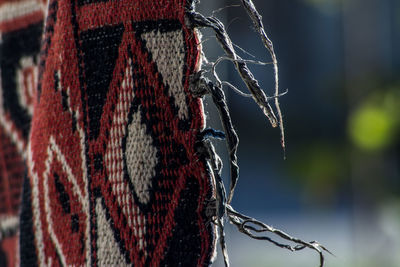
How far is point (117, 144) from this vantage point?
17.2 inches

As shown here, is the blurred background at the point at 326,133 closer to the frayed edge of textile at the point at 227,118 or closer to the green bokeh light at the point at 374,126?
the green bokeh light at the point at 374,126

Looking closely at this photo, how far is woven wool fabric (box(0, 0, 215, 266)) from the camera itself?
0.41m

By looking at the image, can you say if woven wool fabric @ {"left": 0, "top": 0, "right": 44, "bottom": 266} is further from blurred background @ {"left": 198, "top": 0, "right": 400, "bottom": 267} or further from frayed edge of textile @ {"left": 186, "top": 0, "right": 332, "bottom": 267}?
blurred background @ {"left": 198, "top": 0, "right": 400, "bottom": 267}

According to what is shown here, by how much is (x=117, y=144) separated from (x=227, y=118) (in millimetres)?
100

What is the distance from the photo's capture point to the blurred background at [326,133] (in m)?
3.06

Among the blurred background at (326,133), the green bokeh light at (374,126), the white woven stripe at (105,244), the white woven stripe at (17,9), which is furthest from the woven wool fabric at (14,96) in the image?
the green bokeh light at (374,126)

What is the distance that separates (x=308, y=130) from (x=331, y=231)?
Answer: 3.17ft

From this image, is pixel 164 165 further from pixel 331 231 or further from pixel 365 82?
pixel 331 231

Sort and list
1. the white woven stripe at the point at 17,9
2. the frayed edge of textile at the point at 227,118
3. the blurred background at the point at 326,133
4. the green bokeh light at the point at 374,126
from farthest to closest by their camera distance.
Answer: the green bokeh light at the point at 374,126, the blurred background at the point at 326,133, the white woven stripe at the point at 17,9, the frayed edge of textile at the point at 227,118

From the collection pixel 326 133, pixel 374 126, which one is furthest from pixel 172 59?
pixel 326 133

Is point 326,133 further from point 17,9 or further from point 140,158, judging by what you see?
point 140,158

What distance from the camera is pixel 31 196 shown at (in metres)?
0.49

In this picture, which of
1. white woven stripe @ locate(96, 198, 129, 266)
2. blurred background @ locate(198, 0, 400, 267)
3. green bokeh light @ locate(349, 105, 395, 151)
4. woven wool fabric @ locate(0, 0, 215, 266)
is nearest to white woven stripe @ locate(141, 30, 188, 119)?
woven wool fabric @ locate(0, 0, 215, 266)

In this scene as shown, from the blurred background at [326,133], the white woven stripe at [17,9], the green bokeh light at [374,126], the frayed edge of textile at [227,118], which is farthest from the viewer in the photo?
the green bokeh light at [374,126]
